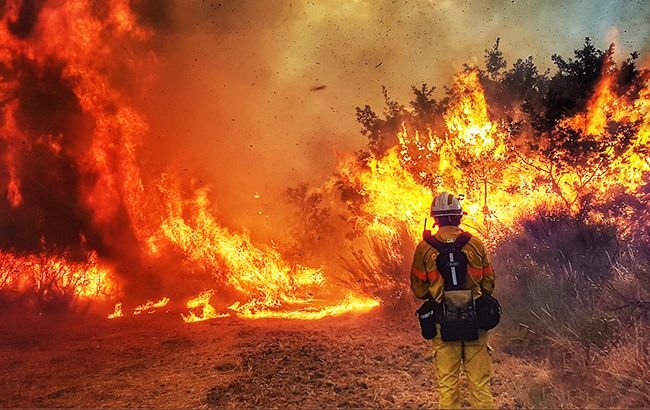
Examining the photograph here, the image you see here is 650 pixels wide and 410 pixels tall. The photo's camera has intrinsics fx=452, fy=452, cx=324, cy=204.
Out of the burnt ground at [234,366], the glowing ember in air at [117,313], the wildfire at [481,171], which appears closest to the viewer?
the burnt ground at [234,366]

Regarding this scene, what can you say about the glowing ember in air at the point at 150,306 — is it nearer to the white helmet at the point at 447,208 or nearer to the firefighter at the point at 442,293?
the firefighter at the point at 442,293

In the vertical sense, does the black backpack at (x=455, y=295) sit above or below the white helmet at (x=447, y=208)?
below

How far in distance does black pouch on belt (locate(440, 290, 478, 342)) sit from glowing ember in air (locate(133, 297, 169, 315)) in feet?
30.2

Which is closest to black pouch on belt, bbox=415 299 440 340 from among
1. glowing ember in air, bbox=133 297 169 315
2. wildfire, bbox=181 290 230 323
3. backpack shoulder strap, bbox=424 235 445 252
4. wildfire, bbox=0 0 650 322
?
backpack shoulder strap, bbox=424 235 445 252

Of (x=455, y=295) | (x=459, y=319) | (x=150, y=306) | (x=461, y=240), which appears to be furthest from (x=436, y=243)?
(x=150, y=306)

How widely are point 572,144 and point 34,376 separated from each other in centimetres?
1408

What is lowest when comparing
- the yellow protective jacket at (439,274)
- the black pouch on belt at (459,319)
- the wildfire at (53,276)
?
the black pouch on belt at (459,319)

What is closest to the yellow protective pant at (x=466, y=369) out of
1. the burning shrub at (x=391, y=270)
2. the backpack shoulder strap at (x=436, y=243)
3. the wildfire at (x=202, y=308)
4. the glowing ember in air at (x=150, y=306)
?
the backpack shoulder strap at (x=436, y=243)

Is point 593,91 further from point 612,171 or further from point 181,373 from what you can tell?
point 181,373

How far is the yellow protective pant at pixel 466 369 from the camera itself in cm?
445

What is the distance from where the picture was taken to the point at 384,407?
5684 mm

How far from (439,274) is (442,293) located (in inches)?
7.6

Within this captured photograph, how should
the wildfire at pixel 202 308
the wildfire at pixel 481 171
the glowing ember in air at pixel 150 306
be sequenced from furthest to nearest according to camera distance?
the wildfire at pixel 481 171 < the glowing ember in air at pixel 150 306 < the wildfire at pixel 202 308

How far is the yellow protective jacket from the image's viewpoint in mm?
4582
